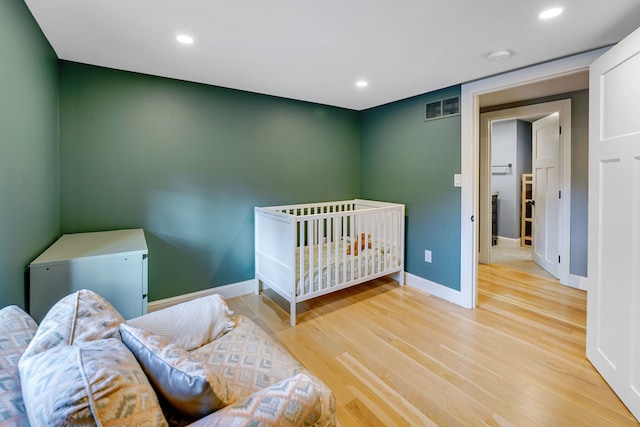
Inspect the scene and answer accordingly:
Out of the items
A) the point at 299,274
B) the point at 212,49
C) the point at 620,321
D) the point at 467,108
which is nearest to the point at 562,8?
the point at 467,108

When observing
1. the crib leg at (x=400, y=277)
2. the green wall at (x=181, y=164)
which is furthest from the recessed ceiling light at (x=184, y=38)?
the crib leg at (x=400, y=277)

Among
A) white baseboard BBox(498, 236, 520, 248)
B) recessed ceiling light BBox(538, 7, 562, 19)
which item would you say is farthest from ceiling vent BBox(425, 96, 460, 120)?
white baseboard BBox(498, 236, 520, 248)

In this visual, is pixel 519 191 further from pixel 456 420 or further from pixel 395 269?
pixel 456 420

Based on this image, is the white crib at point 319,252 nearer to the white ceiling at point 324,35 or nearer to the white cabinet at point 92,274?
the white cabinet at point 92,274

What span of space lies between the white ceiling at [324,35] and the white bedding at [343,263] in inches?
62.1

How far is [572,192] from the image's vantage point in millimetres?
3334

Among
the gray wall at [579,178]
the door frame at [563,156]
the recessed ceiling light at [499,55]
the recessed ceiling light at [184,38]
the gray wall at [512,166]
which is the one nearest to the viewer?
the recessed ceiling light at [184,38]

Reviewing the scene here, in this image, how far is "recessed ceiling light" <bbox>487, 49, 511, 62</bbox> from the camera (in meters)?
2.12

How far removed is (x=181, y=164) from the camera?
9.10 ft

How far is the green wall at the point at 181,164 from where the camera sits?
7.79ft

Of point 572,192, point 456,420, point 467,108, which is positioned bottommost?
point 456,420

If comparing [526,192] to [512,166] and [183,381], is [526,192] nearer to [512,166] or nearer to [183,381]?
[512,166]

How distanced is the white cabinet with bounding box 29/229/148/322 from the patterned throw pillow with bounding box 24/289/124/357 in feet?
2.01

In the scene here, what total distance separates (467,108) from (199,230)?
2761 millimetres
